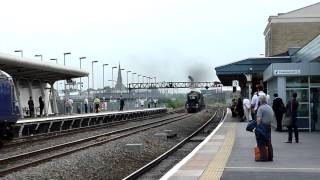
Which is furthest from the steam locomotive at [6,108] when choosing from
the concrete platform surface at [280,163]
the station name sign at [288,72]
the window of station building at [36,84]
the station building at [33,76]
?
the window of station building at [36,84]

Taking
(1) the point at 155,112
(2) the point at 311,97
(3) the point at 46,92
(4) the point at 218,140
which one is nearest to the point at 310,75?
(2) the point at 311,97

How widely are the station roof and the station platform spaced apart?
17547 millimetres

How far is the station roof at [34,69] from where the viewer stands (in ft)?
114

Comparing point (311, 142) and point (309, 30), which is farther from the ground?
point (309, 30)

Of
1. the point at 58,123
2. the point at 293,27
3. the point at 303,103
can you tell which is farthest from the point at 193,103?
the point at 303,103

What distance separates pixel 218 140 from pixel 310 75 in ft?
18.5

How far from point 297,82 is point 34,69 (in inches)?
783

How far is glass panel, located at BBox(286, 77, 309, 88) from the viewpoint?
25734 millimetres

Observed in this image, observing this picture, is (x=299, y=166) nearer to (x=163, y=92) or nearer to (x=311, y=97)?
(x=311, y=97)

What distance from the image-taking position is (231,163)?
47.2 ft

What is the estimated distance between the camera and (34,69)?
4016cm

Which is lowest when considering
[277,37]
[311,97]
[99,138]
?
[99,138]

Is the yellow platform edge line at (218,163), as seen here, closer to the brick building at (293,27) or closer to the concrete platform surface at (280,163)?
the concrete platform surface at (280,163)

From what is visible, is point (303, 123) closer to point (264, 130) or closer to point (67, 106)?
point (264, 130)
